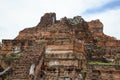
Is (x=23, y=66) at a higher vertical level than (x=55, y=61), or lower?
lower

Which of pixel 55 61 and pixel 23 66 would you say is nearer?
pixel 23 66

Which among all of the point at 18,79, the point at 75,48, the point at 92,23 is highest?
the point at 92,23

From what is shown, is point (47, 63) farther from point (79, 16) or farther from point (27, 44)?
point (79, 16)

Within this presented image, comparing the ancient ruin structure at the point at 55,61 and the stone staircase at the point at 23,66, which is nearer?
the stone staircase at the point at 23,66

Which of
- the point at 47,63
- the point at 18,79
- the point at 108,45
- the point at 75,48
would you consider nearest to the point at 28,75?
the point at 18,79

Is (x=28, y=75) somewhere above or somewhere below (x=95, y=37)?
below

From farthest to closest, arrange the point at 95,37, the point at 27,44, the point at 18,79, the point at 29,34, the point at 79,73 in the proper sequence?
1. the point at 95,37
2. the point at 29,34
3. the point at 27,44
4. the point at 79,73
5. the point at 18,79

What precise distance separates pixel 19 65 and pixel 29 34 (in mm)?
10306

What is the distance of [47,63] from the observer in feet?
73.9

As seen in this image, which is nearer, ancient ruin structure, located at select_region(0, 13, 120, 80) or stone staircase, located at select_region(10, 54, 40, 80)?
stone staircase, located at select_region(10, 54, 40, 80)

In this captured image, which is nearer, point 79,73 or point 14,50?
point 79,73

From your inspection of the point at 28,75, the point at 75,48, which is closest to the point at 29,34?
the point at 75,48

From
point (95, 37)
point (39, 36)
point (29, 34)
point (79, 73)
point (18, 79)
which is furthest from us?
point (95, 37)

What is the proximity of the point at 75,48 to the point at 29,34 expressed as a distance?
29.0ft
